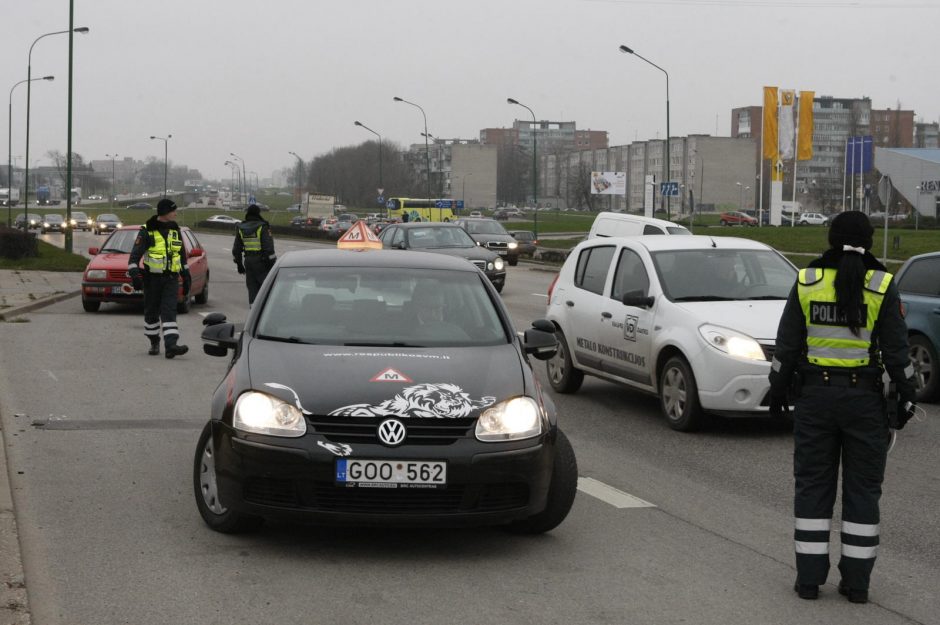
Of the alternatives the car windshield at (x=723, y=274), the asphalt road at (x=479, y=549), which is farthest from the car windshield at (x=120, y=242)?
the car windshield at (x=723, y=274)

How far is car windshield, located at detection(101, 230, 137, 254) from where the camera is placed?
2189 cm

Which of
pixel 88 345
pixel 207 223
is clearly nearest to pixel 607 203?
pixel 207 223

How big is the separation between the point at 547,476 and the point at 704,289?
487cm

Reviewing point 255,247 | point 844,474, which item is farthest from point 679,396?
point 255,247

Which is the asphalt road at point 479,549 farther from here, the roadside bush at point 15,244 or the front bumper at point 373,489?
the roadside bush at point 15,244

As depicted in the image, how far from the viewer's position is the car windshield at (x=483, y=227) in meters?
40.0

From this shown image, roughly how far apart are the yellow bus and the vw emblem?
2336 inches

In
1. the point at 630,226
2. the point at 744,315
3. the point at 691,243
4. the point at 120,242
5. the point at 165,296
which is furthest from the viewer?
the point at 630,226

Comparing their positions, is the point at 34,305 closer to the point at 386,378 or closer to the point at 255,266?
the point at 255,266

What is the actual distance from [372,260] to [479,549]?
206 cm

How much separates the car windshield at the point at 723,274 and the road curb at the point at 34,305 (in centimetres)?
1225

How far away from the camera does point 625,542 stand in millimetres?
6305

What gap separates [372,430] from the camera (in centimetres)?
561

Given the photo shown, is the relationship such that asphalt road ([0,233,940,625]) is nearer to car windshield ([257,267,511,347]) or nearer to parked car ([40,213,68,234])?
car windshield ([257,267,511,347])
